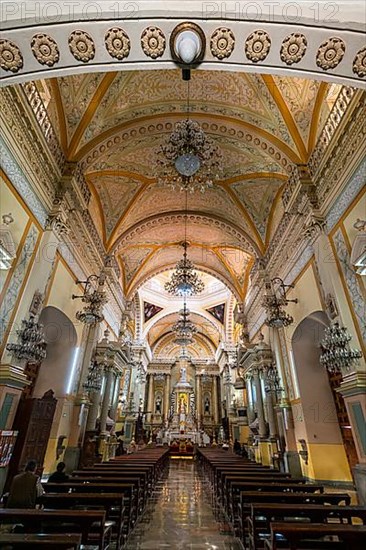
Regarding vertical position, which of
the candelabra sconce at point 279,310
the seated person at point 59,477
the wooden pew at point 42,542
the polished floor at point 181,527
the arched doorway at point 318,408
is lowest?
the polished floor at point 181,527

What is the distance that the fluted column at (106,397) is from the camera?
1019 cm

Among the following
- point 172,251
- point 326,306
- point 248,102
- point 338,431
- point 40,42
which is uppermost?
point 172,251

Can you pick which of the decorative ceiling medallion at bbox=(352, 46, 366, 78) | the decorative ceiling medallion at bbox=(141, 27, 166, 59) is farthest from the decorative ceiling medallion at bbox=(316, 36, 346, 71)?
the decorative ceiling medallion at bbox=(141, 27, 166, 59)

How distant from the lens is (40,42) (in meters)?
3.41

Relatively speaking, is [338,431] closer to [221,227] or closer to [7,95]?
[221,227]

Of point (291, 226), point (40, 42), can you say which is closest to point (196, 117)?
point (291, 226)

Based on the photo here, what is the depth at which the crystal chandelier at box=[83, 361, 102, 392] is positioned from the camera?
29.7 ft

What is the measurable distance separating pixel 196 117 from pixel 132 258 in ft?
25.1

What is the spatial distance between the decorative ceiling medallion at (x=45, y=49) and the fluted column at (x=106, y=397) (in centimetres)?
916

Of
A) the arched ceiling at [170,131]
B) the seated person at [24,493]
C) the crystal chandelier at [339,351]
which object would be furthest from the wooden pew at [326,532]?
the arched ceiling at [170,131]

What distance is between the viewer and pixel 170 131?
857 cm

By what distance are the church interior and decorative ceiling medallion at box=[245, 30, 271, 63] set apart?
15 mm

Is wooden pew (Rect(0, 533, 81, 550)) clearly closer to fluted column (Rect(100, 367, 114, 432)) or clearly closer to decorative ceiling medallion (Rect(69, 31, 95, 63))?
decorative ceiling medallion (Rect(69, 31, 95, 63))

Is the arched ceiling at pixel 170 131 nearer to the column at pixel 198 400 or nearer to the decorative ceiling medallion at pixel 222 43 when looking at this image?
the decorative ceiling medallion at pixel 222 43
